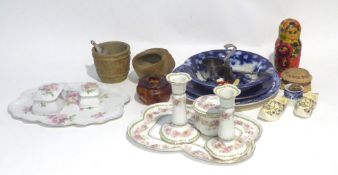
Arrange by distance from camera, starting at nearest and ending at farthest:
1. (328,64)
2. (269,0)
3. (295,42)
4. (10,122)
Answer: (10,122), (295,42), (328,64), (269,0)

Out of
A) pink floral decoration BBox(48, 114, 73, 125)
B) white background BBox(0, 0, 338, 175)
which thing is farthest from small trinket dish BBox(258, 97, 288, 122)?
pink floral decoration BBox(48, 114, 73, 125)

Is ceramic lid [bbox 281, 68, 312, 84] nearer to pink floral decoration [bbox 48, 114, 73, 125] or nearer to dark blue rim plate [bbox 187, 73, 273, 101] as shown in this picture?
dark blue rim plate [bbox 187, 73, 273, 101]

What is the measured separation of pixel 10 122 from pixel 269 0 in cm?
108

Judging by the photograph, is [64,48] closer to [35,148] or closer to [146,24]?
[146,24]

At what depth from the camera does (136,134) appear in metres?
1.30

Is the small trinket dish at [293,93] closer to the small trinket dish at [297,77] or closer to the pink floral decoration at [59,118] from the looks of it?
the small trinket dish at [297,77]

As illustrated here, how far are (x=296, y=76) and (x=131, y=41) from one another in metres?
0.75

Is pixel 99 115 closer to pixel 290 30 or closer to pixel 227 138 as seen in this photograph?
pixel 227 138

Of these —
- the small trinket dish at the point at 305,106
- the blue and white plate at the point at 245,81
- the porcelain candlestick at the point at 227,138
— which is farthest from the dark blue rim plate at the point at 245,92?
the porcelain candlestick at the point at 227,138

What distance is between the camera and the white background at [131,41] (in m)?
1.33

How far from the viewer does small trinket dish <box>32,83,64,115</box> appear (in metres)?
1.42

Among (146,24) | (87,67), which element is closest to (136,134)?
(87,67)

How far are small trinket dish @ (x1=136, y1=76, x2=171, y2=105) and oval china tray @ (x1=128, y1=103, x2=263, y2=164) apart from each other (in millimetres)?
46

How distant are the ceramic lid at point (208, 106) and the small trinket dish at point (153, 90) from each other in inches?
9.5
